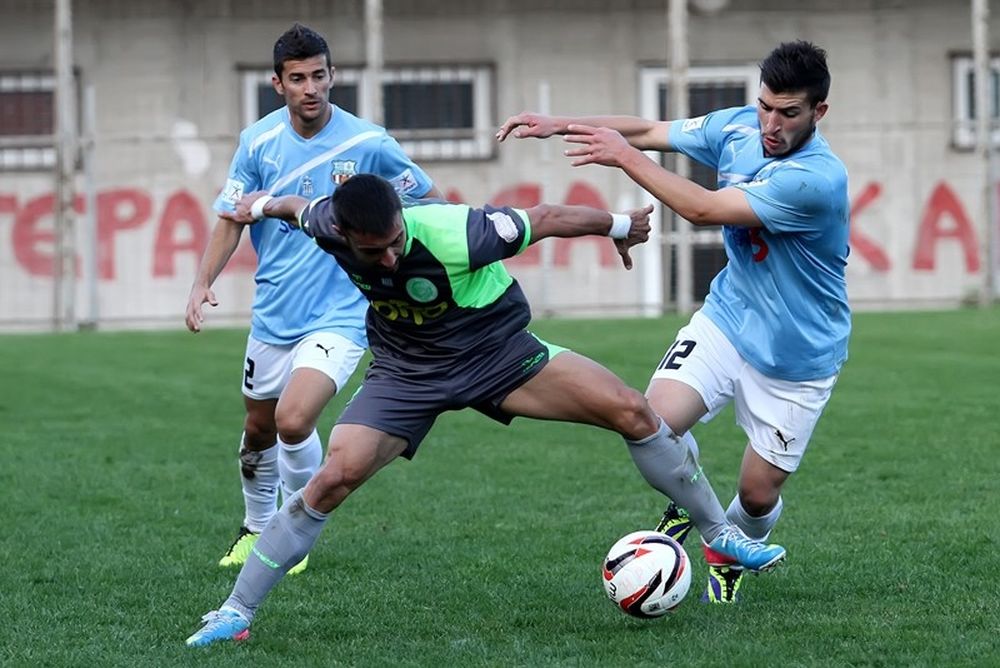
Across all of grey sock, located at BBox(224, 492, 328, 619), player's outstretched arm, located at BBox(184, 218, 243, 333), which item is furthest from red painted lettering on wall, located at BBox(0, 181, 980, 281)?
grey sock, located at BBox(224, 492, 328, 619)

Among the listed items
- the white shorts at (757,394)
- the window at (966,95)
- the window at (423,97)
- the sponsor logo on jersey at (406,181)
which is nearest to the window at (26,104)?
the window at (423,97)

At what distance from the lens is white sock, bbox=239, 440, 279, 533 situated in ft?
26.5

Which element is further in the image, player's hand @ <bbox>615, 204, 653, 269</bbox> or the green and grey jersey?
player's hand @ <bbox>615, 204, 653, 269</bbox>

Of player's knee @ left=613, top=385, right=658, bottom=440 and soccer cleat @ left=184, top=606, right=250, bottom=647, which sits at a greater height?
player's knee @ left=613, top=385, right=658, bottom=440

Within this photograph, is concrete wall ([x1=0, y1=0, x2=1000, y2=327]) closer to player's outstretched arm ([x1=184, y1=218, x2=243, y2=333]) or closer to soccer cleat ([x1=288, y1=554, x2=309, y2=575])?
player's outstretched arm ([x1=184, y1=218, x2=243, y2=333])

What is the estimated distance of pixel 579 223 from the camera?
628 centimetres

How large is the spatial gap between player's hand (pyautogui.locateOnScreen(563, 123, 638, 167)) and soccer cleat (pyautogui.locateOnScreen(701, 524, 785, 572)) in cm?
155

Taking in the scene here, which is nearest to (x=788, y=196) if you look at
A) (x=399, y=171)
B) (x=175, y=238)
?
(x=399, y=171)

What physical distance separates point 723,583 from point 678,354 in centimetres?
95

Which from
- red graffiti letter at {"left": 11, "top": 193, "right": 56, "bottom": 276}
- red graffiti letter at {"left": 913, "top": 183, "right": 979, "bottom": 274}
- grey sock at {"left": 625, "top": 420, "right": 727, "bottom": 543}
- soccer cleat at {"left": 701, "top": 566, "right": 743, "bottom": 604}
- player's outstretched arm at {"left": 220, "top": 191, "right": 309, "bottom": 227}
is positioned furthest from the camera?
red graffiti letter at {"left": 913, "top": 183, "right": 979, "bottom": 274}

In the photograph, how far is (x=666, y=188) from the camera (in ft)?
20.8

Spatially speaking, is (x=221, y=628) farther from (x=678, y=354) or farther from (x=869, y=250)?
(x=869, y=250)

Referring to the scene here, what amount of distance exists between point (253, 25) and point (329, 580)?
17.2 meters

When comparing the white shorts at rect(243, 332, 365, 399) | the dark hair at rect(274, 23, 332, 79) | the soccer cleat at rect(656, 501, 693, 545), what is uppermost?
the dark hair at rect(274, 23, 332, 79)
